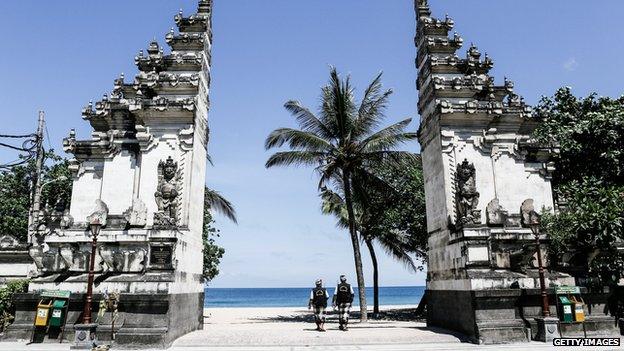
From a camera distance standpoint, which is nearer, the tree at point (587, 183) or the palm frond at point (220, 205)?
the tree at point (587, 183)

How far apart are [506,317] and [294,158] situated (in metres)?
13.3

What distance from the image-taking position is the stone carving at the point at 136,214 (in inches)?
598

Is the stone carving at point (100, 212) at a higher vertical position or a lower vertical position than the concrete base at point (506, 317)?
higher

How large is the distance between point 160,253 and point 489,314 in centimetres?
945

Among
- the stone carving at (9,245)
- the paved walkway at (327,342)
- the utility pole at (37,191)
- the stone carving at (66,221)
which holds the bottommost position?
the paved walkway at (327,342)

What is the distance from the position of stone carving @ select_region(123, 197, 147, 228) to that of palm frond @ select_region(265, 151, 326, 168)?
9445 millimetres

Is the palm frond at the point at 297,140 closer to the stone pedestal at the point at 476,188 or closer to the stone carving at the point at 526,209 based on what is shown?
the stone pedestal at the point at 476,188

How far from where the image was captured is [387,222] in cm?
2864

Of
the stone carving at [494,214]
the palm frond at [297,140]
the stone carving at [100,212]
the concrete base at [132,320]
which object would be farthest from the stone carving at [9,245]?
the stone carving at [494,214]

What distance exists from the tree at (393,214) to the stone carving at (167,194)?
11.7 metres

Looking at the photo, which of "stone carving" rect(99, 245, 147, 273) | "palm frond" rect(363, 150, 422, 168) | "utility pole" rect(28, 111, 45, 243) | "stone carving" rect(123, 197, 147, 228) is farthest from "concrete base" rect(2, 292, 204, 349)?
"palm frond" rect(363, 150, 422, 168)

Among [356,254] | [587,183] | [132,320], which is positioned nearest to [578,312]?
[587,183]

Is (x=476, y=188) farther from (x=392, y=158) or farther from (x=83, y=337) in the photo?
(x=83, y=337)

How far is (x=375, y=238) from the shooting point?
30281mm
